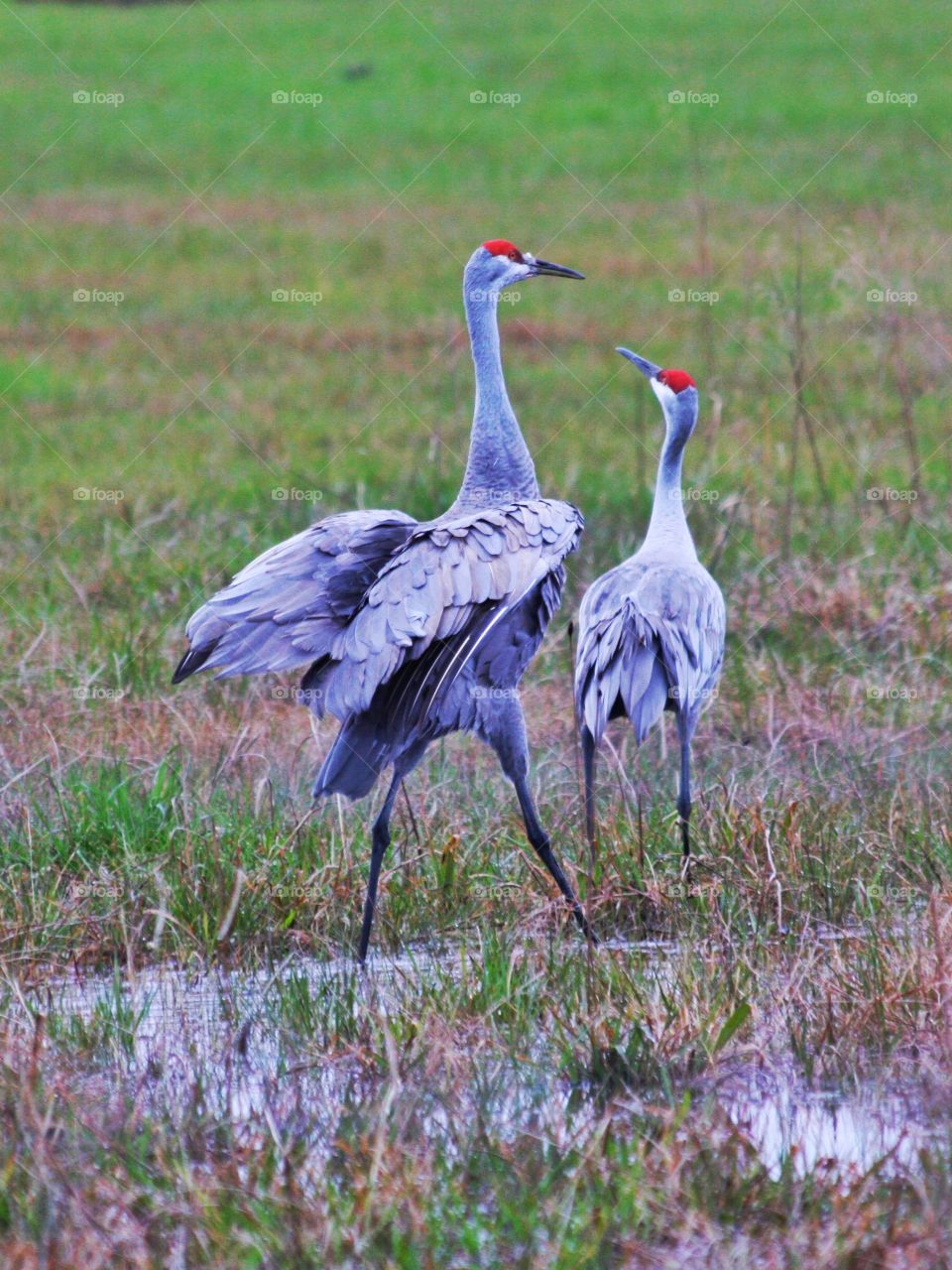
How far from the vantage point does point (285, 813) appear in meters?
5.24

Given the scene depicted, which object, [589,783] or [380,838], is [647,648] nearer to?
[589,783]

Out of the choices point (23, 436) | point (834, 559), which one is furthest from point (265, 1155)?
point (23, 436)

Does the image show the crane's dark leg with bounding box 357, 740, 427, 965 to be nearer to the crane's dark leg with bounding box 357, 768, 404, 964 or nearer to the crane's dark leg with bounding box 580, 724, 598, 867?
the crane's dark leg with bounding box 357, 768, 404, 964

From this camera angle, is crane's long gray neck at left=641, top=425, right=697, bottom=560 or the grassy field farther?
crane's long gray neck at left=641, top=425, right=697, bottom=560

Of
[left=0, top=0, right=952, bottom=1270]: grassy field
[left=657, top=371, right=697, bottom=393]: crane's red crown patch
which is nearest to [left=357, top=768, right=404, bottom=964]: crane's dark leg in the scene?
[left=0, top=0, right=952, bottom=1270]: grassy field

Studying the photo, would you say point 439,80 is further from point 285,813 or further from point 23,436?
point 285,813

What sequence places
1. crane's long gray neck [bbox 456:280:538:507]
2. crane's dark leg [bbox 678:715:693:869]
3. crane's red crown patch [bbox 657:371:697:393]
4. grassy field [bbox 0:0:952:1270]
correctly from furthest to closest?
crane's red crown patch [bbox 657:371:697:393] → crane's long gray neck [bbox 456:280:538:507] → crane's dark leg [bbox 678:715:693:869] → grassy field [bbox 0:0:952:1270]

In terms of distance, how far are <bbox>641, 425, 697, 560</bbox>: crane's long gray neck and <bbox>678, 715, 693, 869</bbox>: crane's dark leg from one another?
28.1 inches

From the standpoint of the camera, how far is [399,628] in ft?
14.8

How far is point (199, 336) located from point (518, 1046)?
36.8 feet

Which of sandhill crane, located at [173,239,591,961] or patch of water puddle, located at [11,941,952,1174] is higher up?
sandhill crane, located at [173,239,591,961]

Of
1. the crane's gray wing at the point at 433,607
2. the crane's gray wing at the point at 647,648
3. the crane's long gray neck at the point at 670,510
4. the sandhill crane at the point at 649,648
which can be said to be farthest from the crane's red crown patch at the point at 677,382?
the crane's gray wing at the point at 433,607

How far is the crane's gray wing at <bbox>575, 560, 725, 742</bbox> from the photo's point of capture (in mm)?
5359

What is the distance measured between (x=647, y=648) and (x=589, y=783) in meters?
0.48
